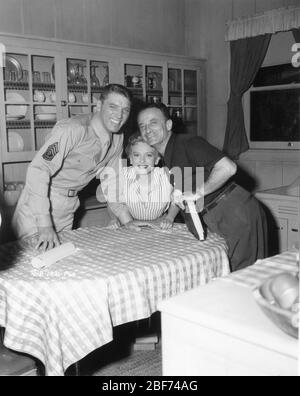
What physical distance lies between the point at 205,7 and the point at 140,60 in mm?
1349

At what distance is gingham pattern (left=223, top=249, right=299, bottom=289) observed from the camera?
57.1 inches

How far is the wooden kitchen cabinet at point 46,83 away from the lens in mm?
3809

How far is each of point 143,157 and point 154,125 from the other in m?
0.27

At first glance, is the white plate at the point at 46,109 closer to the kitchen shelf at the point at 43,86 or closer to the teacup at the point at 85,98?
the kitchen shelf at the point at 43,86

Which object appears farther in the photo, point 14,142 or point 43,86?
point 43,86

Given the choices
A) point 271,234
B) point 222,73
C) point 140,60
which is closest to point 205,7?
point 222,73

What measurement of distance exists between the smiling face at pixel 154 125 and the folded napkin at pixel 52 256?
86 cm

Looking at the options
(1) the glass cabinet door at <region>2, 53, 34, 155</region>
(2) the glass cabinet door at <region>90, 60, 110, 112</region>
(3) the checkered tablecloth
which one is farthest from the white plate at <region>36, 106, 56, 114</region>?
(3) the checkered tablecloth

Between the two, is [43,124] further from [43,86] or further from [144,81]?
[144,81]

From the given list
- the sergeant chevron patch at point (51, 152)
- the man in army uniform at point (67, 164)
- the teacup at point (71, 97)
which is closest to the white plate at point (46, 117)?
the teacup at point (71, 97)

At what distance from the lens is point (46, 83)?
13.4 ft

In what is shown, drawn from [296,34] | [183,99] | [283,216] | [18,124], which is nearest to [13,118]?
[18,124]

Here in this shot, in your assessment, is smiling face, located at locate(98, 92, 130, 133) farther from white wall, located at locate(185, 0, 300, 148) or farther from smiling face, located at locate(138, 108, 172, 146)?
white wall, located at locate(185, 0, 300, 148)
